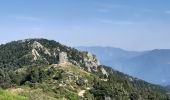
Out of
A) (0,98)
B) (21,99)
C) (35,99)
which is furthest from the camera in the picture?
(35,99)

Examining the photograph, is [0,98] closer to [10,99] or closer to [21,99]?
[10,99]

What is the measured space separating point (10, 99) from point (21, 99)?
24.8 feet

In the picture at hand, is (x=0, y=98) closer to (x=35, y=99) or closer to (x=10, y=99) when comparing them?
(x=10, y=99)

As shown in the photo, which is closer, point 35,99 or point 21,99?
point 21,99

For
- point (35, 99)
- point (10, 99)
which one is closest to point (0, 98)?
point (10, 99)

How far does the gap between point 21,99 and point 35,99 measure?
15.3 metres

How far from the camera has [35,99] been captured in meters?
110

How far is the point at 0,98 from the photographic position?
84.6 m

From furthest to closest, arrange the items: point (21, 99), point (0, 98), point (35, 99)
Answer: point (35, 99) → point (21, 99) → point (0, 98)

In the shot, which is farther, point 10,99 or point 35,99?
point 35,99

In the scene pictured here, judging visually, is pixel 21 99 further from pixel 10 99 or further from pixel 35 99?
pixel 35 99

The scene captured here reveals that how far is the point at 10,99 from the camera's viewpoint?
87.6 m

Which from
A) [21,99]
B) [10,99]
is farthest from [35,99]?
[10,99]
